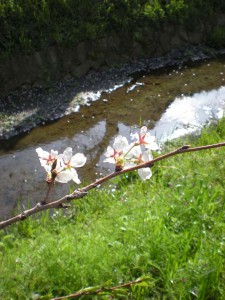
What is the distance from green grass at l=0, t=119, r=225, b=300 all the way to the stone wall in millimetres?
2672

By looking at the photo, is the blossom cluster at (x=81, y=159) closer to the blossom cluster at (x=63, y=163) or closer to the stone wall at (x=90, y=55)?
the blossom cluster at (x=63, y=163)

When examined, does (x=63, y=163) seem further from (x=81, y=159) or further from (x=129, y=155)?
(x=129, y=155)

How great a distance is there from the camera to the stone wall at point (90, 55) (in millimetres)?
5918

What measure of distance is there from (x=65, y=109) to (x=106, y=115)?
0.52m

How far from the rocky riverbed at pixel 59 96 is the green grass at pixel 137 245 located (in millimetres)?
1981

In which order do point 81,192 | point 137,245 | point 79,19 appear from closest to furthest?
point 81,192 → point 137,245 → point 79,19

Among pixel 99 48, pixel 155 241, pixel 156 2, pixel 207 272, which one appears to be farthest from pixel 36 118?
pixel 207 272

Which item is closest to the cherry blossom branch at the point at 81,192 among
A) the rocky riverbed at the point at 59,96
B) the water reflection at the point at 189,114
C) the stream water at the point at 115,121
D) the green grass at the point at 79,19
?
the stream water at the point at 115,121

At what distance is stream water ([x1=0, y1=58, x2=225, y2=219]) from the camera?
4566mm

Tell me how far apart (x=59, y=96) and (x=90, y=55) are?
913mm

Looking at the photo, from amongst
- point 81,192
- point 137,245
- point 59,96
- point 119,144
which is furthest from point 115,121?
point 81,192

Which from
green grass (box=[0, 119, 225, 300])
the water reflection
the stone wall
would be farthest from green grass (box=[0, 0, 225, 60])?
green grass (box=[0, 119, 225, 300])

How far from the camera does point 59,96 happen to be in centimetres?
601

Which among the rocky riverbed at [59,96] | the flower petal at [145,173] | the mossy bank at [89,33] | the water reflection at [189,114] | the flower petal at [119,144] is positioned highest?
the flower petal at [119,144]
